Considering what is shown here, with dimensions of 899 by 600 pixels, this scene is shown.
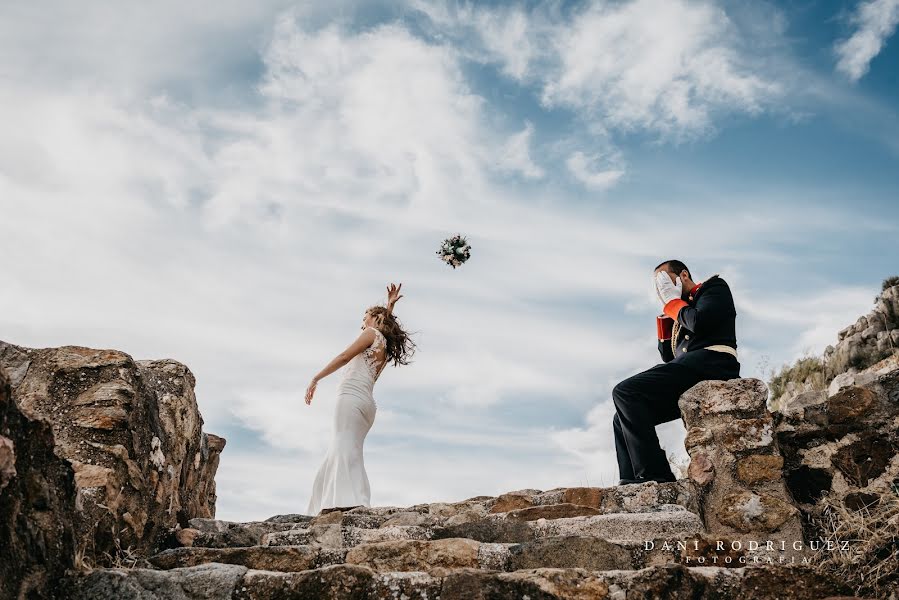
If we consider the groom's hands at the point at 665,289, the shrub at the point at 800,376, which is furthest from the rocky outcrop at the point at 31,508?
the shrub at the point at 800,376

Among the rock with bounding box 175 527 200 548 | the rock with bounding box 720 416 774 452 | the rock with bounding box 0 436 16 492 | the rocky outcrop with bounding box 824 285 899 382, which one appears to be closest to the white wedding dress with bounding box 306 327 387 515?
the rock with bounding box 175 527 200 548

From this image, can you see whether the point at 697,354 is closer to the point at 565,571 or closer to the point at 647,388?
the point at 647,388

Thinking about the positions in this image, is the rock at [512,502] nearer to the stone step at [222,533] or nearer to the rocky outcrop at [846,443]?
the stone step at [222,533]

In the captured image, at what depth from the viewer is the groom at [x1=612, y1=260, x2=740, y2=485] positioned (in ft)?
16.9

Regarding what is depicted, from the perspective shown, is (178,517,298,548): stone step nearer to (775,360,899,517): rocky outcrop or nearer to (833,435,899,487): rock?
(775,360,899,517): rocky outcrop

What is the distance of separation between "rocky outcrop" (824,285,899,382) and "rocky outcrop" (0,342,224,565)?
10235mm

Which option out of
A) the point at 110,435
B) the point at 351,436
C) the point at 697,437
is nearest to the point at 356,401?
the point at 351,436

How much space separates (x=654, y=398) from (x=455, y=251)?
399 cm

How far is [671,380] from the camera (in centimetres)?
520

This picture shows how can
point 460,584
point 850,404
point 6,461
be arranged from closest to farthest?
point 6,461
point 460,584
point 850,404

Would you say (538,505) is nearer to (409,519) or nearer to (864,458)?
(409,519)

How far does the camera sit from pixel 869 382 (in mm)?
4535

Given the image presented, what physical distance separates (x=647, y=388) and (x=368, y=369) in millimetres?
3780

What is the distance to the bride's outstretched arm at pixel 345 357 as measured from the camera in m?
7.83
